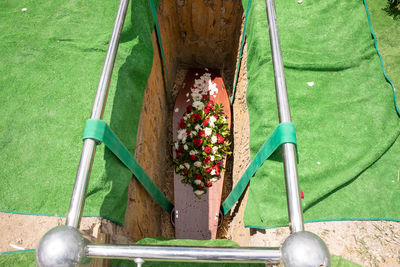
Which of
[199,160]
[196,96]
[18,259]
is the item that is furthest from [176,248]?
[196,96]

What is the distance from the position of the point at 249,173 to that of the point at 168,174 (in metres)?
1.62

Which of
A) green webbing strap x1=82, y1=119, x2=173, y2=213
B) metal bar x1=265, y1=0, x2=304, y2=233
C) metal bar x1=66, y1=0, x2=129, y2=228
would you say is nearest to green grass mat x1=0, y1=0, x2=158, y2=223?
green webbing strap x1=82, y1=119, x2=173, y2=213

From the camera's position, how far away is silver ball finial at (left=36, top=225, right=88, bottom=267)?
85 cm

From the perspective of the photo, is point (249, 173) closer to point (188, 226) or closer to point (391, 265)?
point (391, 265)

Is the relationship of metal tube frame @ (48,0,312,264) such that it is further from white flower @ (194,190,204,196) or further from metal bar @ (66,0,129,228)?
white flower @ (194,190,204,196)

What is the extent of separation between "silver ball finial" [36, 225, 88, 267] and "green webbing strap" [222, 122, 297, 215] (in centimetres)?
101

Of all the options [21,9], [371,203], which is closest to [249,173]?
[371,203]

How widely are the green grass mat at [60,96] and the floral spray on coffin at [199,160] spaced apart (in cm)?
148

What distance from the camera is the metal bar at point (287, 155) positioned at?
3.35 feet

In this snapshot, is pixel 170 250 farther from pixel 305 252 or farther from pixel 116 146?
pixel 116 146

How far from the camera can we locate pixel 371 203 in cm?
169

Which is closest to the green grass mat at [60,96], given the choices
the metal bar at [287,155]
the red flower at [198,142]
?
the metal bar at [287,155]

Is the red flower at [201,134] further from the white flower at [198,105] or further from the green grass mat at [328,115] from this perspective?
the green grass mat at [328,115]

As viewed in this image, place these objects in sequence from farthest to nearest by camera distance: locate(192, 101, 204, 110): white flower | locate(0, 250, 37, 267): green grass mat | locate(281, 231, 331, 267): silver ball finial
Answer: locate(192, 101, 204, 110): white flower → locate(0, 250, 37, 267): green grass mat → locate(281, 231, 331, 267): silver ball finial
